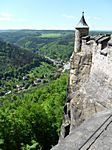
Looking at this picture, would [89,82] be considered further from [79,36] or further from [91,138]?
[91,138]

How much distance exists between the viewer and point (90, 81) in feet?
68.3

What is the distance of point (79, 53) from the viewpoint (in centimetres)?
2444

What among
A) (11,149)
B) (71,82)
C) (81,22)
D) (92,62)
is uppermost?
(81,22)

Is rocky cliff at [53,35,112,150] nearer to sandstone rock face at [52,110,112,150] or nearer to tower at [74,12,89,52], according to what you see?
tower at [74,12,89,52]

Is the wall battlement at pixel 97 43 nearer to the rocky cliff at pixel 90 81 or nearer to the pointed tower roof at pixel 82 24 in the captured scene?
the rocky cliff at pixel 90 81

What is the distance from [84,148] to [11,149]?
3247 centimetres

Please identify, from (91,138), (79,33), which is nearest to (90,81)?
(79,33)

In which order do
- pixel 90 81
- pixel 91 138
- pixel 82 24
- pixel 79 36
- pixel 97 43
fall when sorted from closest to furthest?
pixel 91 138, pixel 90 81, pixel 97 43, pixel 79 36, pixel 82 24

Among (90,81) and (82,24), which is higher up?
(82,24)

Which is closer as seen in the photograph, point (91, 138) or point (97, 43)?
point (91, 138)

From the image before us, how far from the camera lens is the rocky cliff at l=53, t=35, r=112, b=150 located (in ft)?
59.7

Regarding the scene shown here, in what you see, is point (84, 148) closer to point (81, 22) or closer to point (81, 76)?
point (81, 76)

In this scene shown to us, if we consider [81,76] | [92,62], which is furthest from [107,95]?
[81,76]

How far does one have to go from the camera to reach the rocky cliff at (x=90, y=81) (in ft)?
59.7
